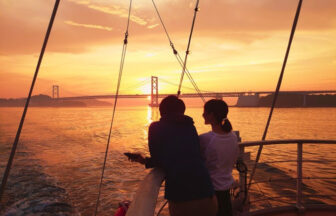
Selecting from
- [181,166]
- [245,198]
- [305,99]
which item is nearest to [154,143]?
[181,166]

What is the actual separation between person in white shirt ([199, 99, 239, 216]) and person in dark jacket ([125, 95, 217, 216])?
21cm

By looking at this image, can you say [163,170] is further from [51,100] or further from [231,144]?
[51,100]

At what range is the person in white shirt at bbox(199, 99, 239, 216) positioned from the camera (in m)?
1.86

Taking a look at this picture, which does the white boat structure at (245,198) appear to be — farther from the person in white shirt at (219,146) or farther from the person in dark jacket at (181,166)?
the person in white shirt at (219,146)

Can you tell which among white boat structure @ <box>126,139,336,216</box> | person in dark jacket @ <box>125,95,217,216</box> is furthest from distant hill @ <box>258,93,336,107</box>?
person in dark jacket @ <box>125,95,217,216</box>

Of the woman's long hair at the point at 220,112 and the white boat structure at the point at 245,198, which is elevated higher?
the woman's long hair at the point at 220,112

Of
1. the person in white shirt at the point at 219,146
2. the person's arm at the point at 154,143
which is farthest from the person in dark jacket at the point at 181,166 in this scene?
the person in white shirt at the point at 219,146

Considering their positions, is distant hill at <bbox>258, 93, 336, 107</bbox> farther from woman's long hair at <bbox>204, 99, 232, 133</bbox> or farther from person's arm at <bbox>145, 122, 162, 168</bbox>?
person's arm at <bbox>145, 122, 162, 168</bbox>

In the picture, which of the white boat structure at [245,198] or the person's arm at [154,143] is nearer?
the white boat structure at [245,198]

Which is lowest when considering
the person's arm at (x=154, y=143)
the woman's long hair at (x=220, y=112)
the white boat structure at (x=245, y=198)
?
the white boat structure at (x=245, y=198)

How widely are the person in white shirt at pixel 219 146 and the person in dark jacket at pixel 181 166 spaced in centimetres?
21

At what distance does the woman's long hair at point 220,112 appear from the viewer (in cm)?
187

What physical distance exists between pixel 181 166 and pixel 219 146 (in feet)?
1.29

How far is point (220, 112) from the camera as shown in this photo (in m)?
1.87
